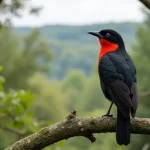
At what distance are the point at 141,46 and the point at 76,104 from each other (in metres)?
53.3

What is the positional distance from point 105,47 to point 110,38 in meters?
0.13

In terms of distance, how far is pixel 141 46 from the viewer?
128ft

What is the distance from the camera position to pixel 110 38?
5.98m

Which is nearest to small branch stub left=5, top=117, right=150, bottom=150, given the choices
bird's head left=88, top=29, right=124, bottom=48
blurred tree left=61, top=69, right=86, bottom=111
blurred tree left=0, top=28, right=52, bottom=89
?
bird's head left=88, top=29, right=124, bottom=48

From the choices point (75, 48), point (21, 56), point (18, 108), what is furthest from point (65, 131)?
point (75, 48)

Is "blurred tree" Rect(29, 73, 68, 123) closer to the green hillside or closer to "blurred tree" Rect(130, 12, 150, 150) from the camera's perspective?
"blurred tree" Rect(130, 12, 150, 150)

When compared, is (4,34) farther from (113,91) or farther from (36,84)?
(113,91)

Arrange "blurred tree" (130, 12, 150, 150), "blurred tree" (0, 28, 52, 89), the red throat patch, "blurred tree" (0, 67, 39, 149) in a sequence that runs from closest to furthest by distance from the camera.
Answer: the red throat patch → "blurred tree" (0, 67, 39, 149) → "blurred tree" (130, 12, 150, 150) → "blurred tree" (0, 28, 52, 89)

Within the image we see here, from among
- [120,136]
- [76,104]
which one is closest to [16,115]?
[120,136]

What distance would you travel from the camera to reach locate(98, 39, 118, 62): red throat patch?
5.86 metres

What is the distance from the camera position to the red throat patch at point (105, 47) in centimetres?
586

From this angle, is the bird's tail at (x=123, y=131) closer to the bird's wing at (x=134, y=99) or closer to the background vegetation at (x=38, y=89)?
the bird's wing at (x=134, y=99)

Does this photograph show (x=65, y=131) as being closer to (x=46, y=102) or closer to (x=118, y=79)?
(x=118, y=79)

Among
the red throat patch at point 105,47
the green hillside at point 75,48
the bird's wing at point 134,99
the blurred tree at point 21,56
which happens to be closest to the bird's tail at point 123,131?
the bird's wing at point 134,99
